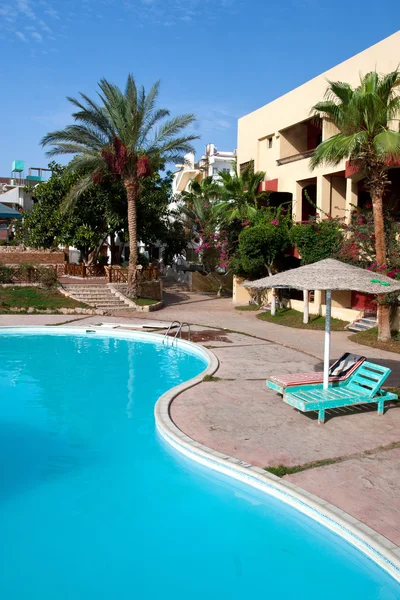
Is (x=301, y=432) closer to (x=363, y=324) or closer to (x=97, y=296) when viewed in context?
(x=363, y=324)

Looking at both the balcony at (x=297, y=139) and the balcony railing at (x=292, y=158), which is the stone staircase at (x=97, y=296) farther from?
the balcony at (x=297, y=139)

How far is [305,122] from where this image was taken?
26.3m

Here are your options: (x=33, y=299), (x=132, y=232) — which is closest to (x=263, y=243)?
(x=132, y=232)

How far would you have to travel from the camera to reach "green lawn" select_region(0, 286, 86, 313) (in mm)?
24156

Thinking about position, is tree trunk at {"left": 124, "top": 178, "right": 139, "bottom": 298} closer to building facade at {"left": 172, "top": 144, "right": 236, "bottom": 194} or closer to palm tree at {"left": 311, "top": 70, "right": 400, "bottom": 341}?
palm tree at {"left": 311, "top": 70, "right": 400, "bottom": 341}

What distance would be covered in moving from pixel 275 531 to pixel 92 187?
91.3 feet

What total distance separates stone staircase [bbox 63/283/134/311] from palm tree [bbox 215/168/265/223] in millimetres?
7509

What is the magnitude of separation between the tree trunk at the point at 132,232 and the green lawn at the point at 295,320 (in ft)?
22.9

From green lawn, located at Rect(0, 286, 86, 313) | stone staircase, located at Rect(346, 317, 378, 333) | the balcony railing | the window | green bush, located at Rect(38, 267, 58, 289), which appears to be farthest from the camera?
the window

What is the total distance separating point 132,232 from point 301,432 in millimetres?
19037

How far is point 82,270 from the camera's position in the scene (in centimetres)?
3139

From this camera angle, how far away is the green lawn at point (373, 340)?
1641cm

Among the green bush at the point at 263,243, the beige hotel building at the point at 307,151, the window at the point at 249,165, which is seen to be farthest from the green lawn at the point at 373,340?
the window at the point at 249,165

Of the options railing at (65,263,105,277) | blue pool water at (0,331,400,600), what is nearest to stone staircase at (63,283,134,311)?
railing at (65,263,105,277)
